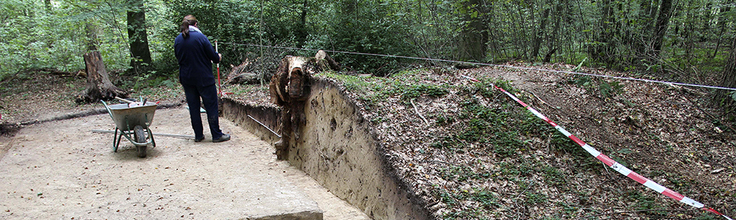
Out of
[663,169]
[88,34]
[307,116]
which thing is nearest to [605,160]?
[663,169]

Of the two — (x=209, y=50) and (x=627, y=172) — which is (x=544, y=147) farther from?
(x=209, y=50)

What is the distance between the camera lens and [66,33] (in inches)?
503

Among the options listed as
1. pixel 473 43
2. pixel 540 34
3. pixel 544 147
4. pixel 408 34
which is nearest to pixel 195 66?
pixel 544 147

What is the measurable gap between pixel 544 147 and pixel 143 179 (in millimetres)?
4260

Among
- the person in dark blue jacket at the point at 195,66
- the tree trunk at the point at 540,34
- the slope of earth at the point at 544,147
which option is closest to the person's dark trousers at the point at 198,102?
the person in dark blue jacket at the point at 195,66

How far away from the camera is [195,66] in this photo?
19.9ft

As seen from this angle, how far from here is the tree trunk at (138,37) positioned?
11586mm

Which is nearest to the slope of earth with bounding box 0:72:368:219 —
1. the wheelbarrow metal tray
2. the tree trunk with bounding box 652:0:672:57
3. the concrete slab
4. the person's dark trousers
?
the concrete slab

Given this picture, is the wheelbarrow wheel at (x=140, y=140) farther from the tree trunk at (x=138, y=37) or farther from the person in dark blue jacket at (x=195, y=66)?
the tree trunk at (x=138, y=37)

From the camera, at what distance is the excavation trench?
11.1ft

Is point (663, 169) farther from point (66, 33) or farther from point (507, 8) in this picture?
point (66, 33)

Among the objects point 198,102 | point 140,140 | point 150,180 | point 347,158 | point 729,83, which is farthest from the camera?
point 198,102

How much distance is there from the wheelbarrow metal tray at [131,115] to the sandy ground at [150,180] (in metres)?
0.43

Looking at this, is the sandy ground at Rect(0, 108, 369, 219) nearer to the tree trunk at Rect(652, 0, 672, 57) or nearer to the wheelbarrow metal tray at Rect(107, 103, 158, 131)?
the wheelbarrow metal tray at Rect(107, 103, 158, 131)
